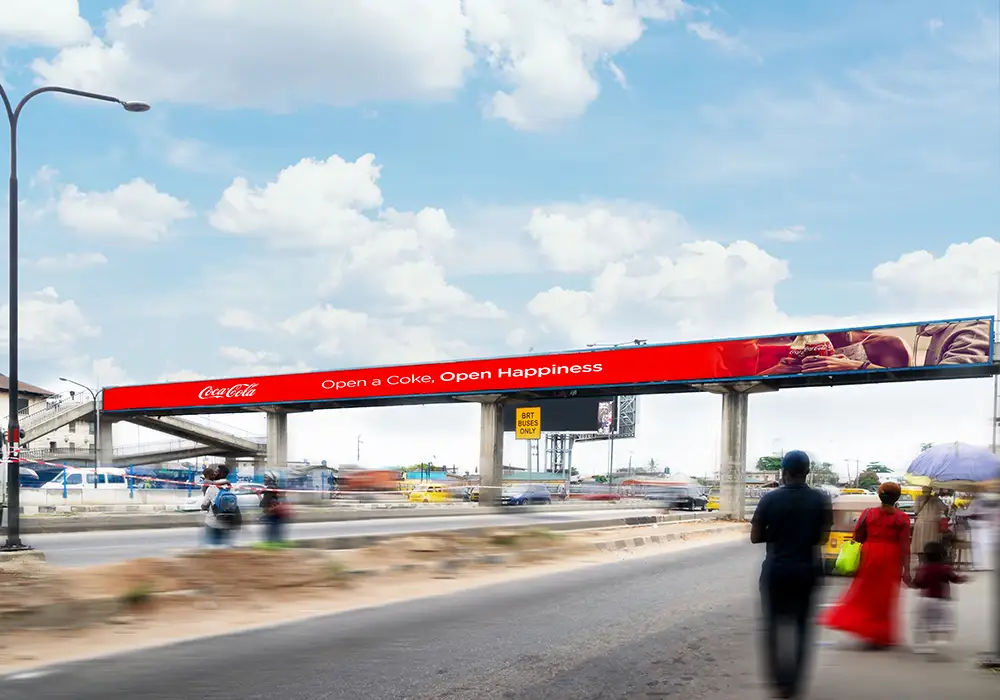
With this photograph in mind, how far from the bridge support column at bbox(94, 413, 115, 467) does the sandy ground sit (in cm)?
5520

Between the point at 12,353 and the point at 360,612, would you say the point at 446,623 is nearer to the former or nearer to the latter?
the point at 360,612

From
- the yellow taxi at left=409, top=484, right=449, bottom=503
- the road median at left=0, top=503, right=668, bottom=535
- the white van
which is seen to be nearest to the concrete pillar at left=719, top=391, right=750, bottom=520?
the road median at left=0, top=503, right=668, bottom=535

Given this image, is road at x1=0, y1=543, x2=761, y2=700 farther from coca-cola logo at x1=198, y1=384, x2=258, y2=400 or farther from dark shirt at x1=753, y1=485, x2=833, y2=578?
coca-cola logo at x1=198, y1=384, x2=258, y2=400

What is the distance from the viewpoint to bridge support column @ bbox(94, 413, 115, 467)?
6843 centimetres

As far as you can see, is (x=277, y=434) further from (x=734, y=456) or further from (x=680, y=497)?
(x=734, y=456)

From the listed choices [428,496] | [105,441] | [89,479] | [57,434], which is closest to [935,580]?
[89,479]

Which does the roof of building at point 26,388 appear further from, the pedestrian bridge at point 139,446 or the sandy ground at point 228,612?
the sandy ground at point 228,612

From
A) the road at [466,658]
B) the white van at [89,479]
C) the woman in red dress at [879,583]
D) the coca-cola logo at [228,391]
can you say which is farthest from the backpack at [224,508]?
the coca-cola logo at [228,391]

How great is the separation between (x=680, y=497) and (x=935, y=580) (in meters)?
51.8

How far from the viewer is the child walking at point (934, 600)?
1010cm

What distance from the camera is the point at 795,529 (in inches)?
292

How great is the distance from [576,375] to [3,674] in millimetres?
41408

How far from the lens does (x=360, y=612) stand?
13008 mm

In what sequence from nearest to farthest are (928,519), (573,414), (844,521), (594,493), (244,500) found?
1. (928,519)
2. (844,521)
3. (244,500)
4. (594,493)
5. (573,414)
